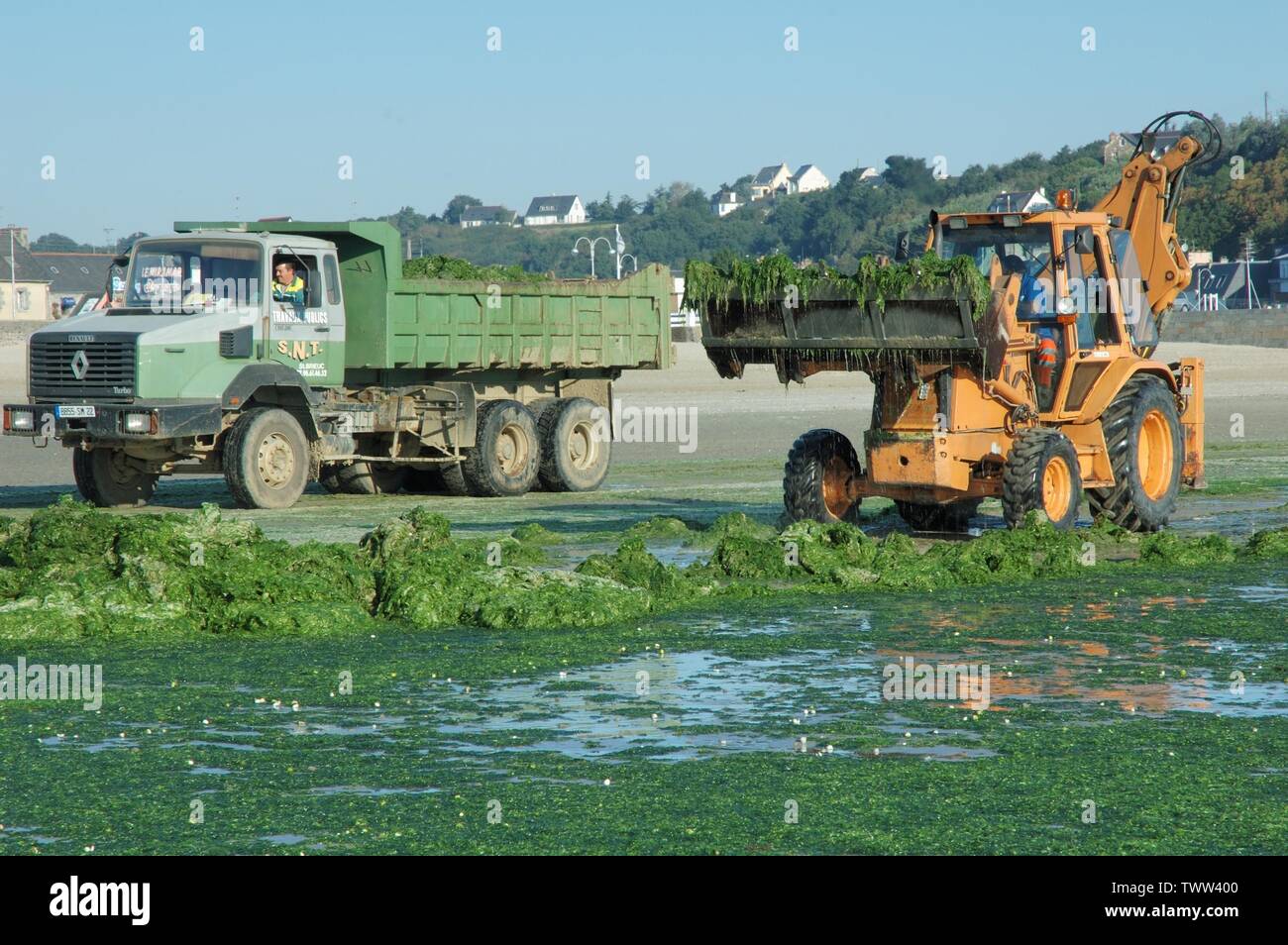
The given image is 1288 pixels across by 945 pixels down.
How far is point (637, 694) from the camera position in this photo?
8.90 m

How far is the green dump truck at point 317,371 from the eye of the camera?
17.9 metres

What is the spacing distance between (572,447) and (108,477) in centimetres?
559

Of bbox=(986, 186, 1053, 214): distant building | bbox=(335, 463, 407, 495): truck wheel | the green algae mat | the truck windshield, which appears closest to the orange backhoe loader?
bbox=(986, 186, 1053, 214): distant building

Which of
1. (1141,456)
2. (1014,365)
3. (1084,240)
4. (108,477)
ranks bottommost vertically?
(108,477)

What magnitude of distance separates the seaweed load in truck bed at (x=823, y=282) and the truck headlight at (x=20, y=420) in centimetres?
731

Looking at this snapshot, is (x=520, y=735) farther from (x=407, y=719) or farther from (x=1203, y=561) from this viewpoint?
(x=1203, y=561)

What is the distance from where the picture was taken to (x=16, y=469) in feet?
79.5

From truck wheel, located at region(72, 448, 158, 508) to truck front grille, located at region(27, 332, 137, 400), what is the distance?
1.01 m

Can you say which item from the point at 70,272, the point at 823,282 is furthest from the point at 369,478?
the point at 70,272

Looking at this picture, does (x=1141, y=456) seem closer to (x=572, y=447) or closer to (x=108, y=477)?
(x=572, y=447)

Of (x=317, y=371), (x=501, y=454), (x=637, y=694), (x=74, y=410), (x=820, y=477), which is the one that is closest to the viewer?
(x=637, y=694)

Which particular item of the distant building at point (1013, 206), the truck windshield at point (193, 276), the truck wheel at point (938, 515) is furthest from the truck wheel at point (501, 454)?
the truck wheel at point (938, 515)

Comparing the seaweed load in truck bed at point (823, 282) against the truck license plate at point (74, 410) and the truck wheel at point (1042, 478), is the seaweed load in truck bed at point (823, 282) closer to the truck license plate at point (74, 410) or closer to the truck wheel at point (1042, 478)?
the truck wheel at point (1042, 478)
